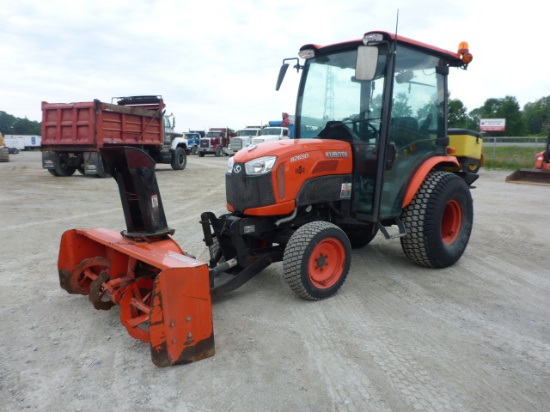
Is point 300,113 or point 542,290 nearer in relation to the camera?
point 542,290

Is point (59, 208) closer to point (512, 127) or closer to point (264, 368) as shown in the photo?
point (264, 368)

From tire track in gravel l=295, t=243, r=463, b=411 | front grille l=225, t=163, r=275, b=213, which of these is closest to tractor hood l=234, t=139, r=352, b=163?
front grille l=225, t=163, r=275, b=213

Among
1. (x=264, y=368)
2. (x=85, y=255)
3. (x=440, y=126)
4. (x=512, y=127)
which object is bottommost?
(x=264, y=368)

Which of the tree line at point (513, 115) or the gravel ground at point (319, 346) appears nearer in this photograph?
the gravel ground at point (319, 346)

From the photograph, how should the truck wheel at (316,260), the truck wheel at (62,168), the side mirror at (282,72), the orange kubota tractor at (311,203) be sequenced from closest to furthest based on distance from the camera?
the orange kubota tractor at (311,203) < the truck wheel at (316,260) < the side mirror at (282,72) < the truck wheel at (62,168)

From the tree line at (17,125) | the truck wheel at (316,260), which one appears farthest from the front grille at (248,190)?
the tree line at (17,125)

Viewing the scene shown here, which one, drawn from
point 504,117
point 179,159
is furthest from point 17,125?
point 504,117

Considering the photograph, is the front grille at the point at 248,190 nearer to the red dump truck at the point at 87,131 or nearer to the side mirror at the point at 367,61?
the side mirror at the point at 367,61

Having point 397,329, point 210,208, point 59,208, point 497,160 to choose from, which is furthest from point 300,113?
point 497,160

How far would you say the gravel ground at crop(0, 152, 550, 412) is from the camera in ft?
7.98

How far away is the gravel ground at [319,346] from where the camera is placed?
7.98 feet

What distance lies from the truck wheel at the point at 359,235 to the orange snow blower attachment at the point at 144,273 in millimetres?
2548

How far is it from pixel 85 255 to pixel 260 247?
5.35 ft

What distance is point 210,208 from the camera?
9070 millimetres
